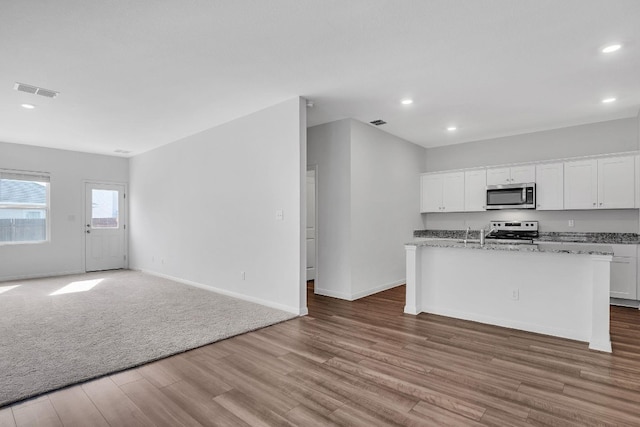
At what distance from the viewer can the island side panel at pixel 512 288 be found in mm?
3441

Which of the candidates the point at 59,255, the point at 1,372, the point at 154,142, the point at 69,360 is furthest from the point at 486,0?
the point at 59,255

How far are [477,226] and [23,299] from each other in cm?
759

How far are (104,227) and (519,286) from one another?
8.25m

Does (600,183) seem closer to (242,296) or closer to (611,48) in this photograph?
(611,48)

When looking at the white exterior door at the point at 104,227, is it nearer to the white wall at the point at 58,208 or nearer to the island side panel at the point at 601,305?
the white wall at the point at 58,208

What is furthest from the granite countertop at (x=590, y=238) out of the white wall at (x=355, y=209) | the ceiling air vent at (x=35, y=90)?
the ceiling air vent at (x=35, y=90)

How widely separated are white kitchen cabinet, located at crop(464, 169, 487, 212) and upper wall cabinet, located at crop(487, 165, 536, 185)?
12 cm

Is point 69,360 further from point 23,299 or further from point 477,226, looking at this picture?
point 477,226

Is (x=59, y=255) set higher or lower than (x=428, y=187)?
lower

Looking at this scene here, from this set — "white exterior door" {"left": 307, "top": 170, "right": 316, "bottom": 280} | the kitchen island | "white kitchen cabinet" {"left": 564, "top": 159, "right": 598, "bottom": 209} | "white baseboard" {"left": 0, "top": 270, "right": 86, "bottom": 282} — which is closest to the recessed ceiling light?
the kitchen island

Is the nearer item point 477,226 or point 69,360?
point 69,360

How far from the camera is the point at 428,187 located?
22.6 ft

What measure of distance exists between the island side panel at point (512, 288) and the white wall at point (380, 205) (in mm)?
1138

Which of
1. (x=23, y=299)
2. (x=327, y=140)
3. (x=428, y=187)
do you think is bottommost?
(x=23, y=299)
